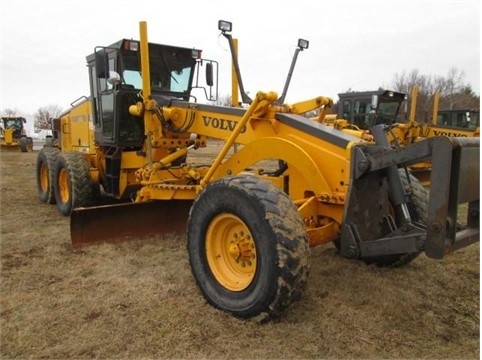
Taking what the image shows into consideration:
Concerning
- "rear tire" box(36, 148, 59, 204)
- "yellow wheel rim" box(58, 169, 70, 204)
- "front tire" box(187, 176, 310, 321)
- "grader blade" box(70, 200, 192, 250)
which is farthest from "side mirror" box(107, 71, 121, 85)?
"front tire" box(187, 176, 310, 321)

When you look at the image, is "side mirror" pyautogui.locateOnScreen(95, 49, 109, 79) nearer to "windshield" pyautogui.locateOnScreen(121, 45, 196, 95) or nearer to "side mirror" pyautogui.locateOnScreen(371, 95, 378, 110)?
"windshield" pyautogui.locateOnScreen(121, 45, 196, 95)

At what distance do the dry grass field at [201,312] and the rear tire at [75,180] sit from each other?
159 centimetres

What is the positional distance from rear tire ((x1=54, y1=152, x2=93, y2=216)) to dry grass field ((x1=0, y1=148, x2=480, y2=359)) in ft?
5.23

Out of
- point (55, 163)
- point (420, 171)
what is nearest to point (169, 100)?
point (55, 163)

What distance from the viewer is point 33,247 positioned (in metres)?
5.35

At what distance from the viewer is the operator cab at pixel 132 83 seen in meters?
6.27

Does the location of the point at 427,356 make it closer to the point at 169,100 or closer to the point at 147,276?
the point at 147,276

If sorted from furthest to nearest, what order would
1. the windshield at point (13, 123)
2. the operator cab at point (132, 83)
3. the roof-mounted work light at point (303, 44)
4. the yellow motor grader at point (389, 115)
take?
the windshield at point (13, 123) < the yellow motor grader at point (389, 115) < the operator cab at point (132, 83) < the roof-mounted work light at point (303, 44)

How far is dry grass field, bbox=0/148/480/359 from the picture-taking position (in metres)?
3.05

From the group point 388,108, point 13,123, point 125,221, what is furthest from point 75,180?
point 13,123

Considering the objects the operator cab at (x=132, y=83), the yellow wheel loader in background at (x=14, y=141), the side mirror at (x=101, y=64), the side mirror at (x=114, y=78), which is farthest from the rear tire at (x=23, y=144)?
the side mirror at (x=101, y=64)

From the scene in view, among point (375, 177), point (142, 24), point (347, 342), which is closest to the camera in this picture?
point (347, 342)

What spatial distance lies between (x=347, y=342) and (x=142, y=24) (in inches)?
160

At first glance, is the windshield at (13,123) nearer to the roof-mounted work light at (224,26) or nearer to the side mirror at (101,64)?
the side mirror at (101,64)
